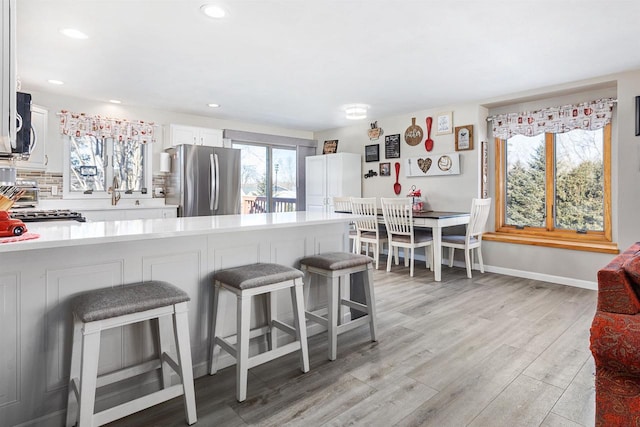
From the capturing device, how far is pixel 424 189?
5.35 meters

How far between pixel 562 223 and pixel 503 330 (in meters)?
2.37

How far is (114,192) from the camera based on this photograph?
484cm

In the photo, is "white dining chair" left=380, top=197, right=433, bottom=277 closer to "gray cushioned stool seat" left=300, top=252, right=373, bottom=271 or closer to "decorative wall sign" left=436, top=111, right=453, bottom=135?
"decorative wall sign" left=436, top=111, right=453, bottom=135

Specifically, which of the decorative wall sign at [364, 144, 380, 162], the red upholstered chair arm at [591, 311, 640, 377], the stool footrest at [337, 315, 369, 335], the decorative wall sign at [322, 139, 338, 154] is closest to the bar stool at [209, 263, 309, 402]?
Answer: the stool footrest at [337, 315, 369, 335]

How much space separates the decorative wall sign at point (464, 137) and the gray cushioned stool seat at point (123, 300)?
432 centimetres

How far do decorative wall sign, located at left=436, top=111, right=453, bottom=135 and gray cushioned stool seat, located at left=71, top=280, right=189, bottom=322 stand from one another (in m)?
4.44

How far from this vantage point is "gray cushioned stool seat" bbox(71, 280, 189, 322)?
1374 millimetres

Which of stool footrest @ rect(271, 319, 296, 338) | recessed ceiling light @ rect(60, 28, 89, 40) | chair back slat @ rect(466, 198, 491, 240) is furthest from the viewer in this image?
chair back slat @ rect(466, 198, 491, 240)

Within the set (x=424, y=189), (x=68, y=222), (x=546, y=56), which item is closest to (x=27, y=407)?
(x=68, y=222)

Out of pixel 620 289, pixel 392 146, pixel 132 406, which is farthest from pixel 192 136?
pixel 620 289

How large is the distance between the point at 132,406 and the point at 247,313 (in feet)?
1.97

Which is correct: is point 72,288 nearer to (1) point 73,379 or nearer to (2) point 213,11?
(1) point 73,379

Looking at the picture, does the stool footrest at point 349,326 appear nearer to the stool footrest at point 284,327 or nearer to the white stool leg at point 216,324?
the stool footrest at point 284,327

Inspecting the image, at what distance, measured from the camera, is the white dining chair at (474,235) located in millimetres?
4309
